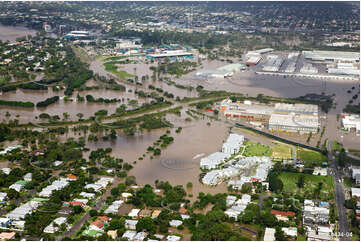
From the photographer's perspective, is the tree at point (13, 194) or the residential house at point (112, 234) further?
the tree at point (13, 194)

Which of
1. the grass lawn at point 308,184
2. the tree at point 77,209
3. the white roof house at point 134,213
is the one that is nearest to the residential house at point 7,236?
the tree at point 77,209

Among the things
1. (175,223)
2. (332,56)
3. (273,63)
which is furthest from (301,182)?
(332,56)

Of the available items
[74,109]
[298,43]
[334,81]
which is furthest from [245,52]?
[74,109]

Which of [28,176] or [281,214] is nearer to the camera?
[281,214]

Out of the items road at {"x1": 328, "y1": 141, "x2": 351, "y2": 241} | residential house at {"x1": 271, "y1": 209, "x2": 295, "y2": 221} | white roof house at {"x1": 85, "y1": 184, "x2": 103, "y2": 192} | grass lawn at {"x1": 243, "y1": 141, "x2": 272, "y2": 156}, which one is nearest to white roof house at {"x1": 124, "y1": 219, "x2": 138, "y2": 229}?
white roof house at {"x1": 85, "y1": 184, "x2": 103, "y2": 192}

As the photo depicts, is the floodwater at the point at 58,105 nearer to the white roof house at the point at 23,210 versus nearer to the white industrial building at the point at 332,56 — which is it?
the white roof house at the point at 23,210

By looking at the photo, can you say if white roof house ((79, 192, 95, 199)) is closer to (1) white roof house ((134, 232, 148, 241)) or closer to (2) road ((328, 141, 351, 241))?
(1) white roof house ((134, 232, 148, 241))

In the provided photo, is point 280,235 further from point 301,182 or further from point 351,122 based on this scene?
point 351,122
